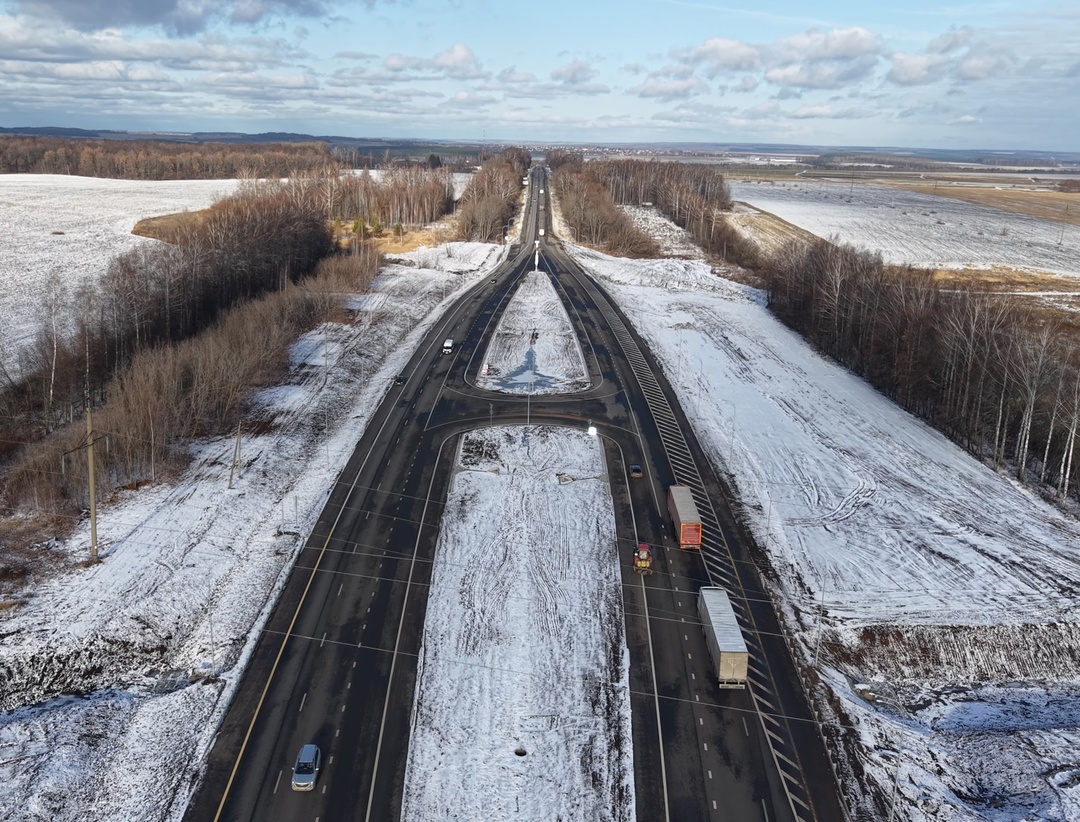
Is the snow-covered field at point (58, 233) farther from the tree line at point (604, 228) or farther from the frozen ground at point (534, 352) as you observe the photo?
the tree line at point (604, 228)

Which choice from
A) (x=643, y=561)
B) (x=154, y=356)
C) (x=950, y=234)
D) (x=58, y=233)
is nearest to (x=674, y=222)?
(x=950, y=234)

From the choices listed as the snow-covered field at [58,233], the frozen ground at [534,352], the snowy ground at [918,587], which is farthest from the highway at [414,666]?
the snow-covered field at [58,233]

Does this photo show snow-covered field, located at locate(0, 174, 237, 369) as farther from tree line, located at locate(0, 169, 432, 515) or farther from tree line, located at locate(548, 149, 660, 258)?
tree line, located at locate(548, 149, 660, 258)

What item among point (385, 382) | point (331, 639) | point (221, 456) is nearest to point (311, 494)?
point (221, 456)

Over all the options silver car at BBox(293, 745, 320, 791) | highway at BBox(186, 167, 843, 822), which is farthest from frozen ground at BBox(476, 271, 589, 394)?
silver car at BBox(293, 745, 320, 791)

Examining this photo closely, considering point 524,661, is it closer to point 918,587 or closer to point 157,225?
point 918,587
